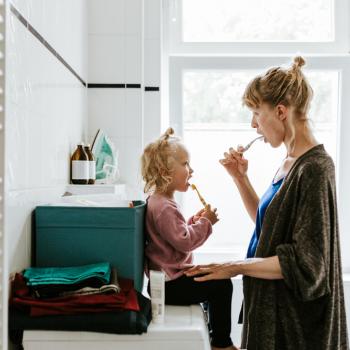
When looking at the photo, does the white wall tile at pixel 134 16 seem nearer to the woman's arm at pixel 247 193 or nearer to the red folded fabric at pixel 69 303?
the woman's arm at pixel 247 193

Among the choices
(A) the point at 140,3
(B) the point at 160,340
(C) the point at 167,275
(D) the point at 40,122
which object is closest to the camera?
(B) the point at 160,340

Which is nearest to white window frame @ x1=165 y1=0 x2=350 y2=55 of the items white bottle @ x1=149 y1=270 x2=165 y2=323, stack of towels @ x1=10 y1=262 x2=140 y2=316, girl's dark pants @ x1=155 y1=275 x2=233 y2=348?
girl's dark pants @ x1=155 y1=275 x2=233 y2=348

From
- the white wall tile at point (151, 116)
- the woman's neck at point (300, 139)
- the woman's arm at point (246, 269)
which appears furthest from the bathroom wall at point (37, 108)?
the woman's neck at point (300, 139)

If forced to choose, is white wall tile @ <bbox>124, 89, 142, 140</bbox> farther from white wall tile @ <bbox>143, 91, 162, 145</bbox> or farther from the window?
the window

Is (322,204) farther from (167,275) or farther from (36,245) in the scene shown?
(36,245)

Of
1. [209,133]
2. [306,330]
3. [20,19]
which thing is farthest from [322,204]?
[209,133]

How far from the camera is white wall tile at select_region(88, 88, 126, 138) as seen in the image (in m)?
2.52

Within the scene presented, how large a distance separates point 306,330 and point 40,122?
100cm

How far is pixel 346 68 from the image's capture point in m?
2.66

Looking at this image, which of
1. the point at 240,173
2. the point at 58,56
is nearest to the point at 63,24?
the point at 58,56

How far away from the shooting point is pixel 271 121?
1633 mm

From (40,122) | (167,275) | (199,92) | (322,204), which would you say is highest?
(199,92)

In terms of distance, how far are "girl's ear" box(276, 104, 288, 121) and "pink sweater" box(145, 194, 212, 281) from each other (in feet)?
1.43

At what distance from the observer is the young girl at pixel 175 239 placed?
5.52 feet
